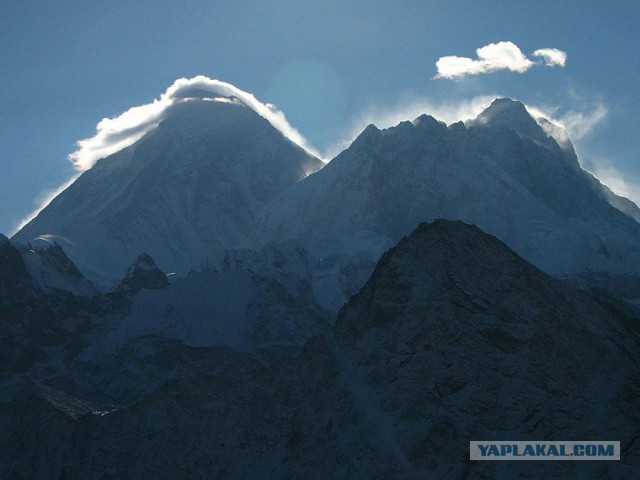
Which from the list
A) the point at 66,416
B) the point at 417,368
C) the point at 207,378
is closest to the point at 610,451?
the point at 417,368

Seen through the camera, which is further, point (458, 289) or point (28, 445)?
point (28, 445)

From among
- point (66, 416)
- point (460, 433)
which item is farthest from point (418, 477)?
point (66, 416)

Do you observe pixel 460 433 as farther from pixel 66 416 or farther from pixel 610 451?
pixel 66 416

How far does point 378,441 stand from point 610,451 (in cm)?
2197

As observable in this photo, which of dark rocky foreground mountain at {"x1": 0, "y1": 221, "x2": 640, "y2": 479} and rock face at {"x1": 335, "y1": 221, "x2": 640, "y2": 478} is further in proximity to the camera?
dark rocky foreground mountain at {"x1": 0, "y1": 221, "x2": 640, "y2": 479}

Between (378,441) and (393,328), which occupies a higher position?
(393,328)

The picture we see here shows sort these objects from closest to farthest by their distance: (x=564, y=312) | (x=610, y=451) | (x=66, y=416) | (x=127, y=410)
Answer: (x=610, y=451), (x=564, y=312), (x=127, y=410), (x=66, y=416)

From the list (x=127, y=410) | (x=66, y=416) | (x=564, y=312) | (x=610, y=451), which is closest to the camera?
(x=610, y=451)

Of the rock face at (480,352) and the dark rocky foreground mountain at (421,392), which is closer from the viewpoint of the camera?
the rock face at (480,352)

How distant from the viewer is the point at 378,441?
434 ft

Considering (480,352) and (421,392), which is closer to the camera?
(421,392)

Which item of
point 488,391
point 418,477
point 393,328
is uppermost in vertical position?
point 393,328

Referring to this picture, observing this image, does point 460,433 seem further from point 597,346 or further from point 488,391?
point 597,346

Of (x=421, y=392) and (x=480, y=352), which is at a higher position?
(x=480, y=352)
